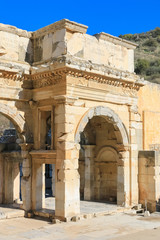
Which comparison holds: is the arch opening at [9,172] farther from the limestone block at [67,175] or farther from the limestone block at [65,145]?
the limestone block at [67,175]

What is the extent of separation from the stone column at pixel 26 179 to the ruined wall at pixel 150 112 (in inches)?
187

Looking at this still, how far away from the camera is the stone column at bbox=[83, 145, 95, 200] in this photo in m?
14.0

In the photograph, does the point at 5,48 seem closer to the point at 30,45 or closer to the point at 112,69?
the point at 30,45

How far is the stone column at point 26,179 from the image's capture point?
36.7ft

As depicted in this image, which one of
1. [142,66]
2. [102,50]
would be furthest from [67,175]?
[142,66]

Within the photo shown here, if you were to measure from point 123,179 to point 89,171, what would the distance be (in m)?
2.19

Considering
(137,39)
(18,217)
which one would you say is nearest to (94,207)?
(18,217)

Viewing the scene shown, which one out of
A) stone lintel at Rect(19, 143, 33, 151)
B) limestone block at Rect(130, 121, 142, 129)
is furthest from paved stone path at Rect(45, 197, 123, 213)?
limestone block at Rect(130, 121, 142, 129)

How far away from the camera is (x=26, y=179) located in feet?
37.0

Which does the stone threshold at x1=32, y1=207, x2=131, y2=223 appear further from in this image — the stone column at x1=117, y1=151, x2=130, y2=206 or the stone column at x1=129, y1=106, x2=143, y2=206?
A: the stone column at x1=129, y1=106, x2=143, y2=206

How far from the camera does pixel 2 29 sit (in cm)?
1089

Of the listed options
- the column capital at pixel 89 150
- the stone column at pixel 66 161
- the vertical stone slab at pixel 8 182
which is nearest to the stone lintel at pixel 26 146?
the stone column at pixel 66 161

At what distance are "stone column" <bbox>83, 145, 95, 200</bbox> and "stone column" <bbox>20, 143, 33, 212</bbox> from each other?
132 inches

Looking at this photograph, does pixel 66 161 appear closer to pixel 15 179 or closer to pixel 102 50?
pixel 102 50
